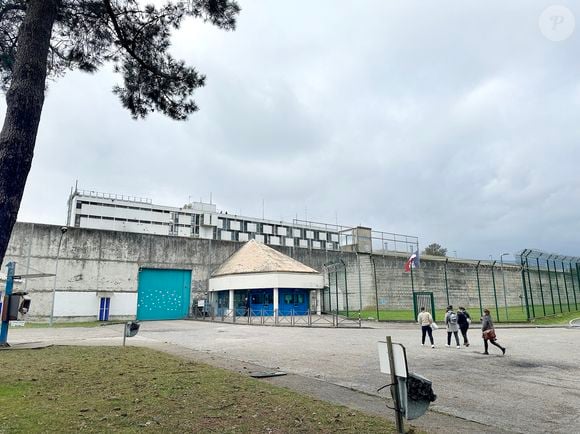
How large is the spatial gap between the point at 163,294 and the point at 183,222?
5464 centimetres

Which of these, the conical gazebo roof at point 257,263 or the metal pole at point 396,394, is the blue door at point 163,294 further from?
the metal pole at point 396,394

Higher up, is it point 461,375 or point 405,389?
point 405,389

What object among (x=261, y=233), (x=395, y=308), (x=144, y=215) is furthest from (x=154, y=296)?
(x=261, y=233)

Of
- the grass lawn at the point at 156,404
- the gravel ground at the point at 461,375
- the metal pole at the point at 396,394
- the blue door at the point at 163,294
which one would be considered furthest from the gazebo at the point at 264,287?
the metal pole at the point at 396,394

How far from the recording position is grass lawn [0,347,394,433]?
219 inches

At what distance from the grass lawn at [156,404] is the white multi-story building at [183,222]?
207 feet

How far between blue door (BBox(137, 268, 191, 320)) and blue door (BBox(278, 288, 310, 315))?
9.42 metres

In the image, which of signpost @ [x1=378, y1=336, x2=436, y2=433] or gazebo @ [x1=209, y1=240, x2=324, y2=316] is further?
gazebo @ [x1=209, y1=240, x2=324, y2=316]

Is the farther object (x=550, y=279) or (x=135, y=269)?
(x=135, y=269)

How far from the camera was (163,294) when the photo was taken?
1529 inches

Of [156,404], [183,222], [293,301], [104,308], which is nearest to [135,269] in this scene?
[104,308]

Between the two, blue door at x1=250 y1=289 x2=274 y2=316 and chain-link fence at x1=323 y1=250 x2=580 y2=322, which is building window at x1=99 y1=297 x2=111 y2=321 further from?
chain-link fence at x1=323 y1=250 x2=580 y2=322

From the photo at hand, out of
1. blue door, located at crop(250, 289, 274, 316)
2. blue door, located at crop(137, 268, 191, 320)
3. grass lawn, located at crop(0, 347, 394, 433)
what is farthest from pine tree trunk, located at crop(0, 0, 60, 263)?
blue door, located at crop(137, 268, 191, 320)

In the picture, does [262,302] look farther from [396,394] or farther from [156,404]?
[396,394]
